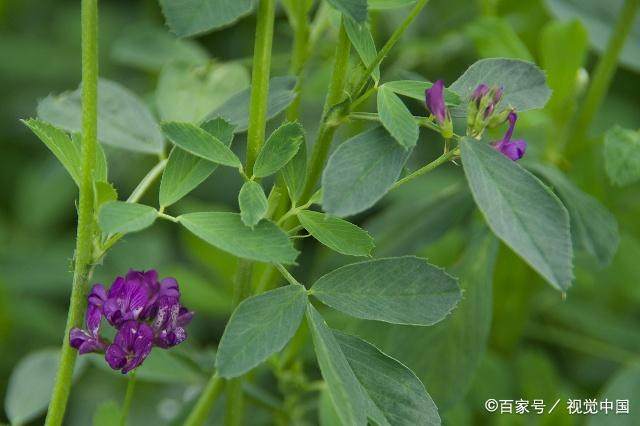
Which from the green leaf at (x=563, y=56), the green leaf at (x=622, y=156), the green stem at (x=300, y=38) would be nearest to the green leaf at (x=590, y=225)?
the green leaf at (x=622, y=156)

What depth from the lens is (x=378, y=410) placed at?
33.4 inches

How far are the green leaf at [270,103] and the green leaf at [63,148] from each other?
0.51ft

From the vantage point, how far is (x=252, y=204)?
843mm

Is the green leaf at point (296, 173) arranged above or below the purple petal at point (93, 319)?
above

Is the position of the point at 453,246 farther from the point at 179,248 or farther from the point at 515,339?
the point at 179,248

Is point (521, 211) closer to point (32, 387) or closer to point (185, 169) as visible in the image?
point (185, 169)

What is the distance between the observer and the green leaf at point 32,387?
125 cm

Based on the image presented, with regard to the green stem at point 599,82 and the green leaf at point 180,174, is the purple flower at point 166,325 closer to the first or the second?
the green leaf at point 180,174

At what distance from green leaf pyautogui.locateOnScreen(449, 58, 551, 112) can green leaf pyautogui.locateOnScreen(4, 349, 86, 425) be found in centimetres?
67

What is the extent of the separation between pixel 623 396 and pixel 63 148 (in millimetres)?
908

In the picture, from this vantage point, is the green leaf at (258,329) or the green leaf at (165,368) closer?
the green leaf at (258,329)

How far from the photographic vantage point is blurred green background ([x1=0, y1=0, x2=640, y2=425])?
4.57 ft

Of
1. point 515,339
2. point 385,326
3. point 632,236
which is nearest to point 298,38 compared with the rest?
point 385,326

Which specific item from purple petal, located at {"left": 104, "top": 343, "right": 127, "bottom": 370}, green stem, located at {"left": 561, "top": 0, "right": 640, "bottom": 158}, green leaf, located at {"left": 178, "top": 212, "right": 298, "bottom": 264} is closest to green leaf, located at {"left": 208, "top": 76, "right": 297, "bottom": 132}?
green leaf, located at {"left": 178, "top": 212, "right": 298, "bottom": 264}
